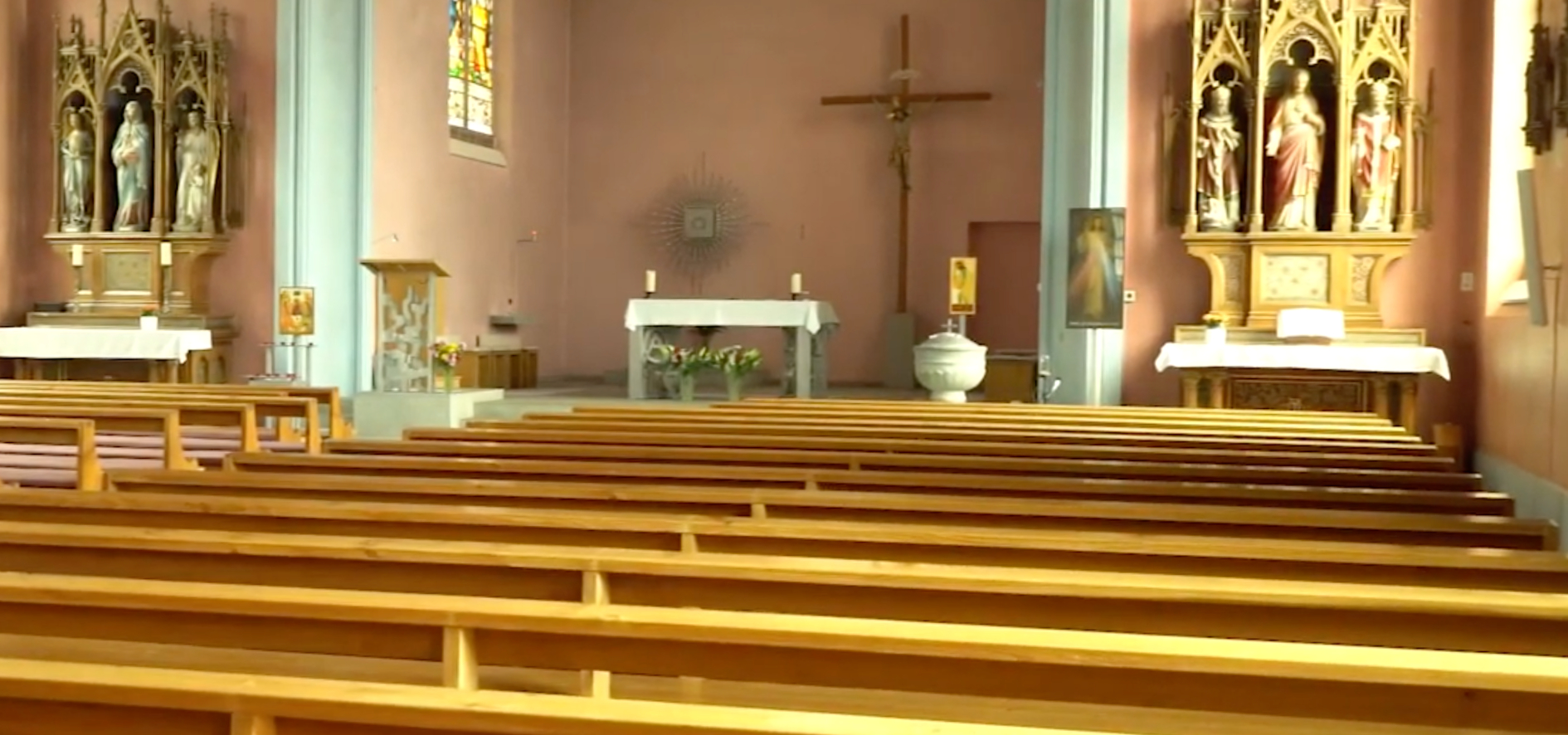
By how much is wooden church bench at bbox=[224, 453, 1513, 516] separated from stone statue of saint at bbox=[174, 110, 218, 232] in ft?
23.6

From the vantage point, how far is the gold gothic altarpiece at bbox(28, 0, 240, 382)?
34.5 ft

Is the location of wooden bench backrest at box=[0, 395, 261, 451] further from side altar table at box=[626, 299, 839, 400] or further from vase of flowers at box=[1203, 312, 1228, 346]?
vase of flowers at box=[1203, 312, 1228, 346]

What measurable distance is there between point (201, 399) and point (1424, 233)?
745cm

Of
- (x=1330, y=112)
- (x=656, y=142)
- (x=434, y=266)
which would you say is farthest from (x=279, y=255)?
(x=1330, y=112)

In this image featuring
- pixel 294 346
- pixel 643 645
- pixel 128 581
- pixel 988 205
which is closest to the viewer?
pixel 643 645

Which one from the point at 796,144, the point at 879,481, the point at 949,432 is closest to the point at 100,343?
the point at 796,144

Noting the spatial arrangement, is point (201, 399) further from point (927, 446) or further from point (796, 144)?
point (796, 144)

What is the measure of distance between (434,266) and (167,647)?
21.8 ft

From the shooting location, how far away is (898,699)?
2.27 m

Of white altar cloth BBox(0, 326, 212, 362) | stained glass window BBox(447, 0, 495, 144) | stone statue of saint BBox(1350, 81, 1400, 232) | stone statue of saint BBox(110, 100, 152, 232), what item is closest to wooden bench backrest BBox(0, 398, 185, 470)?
white altar cloth BBox(0, 326, 212, 362)

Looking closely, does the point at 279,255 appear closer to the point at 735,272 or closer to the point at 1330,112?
the point at 735,272

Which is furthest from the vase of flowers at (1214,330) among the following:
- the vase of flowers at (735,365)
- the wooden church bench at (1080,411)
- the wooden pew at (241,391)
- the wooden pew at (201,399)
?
the wooden pew at (201,399)

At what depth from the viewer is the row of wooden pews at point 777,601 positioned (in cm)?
158

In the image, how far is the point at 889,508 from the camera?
9.92 feet
